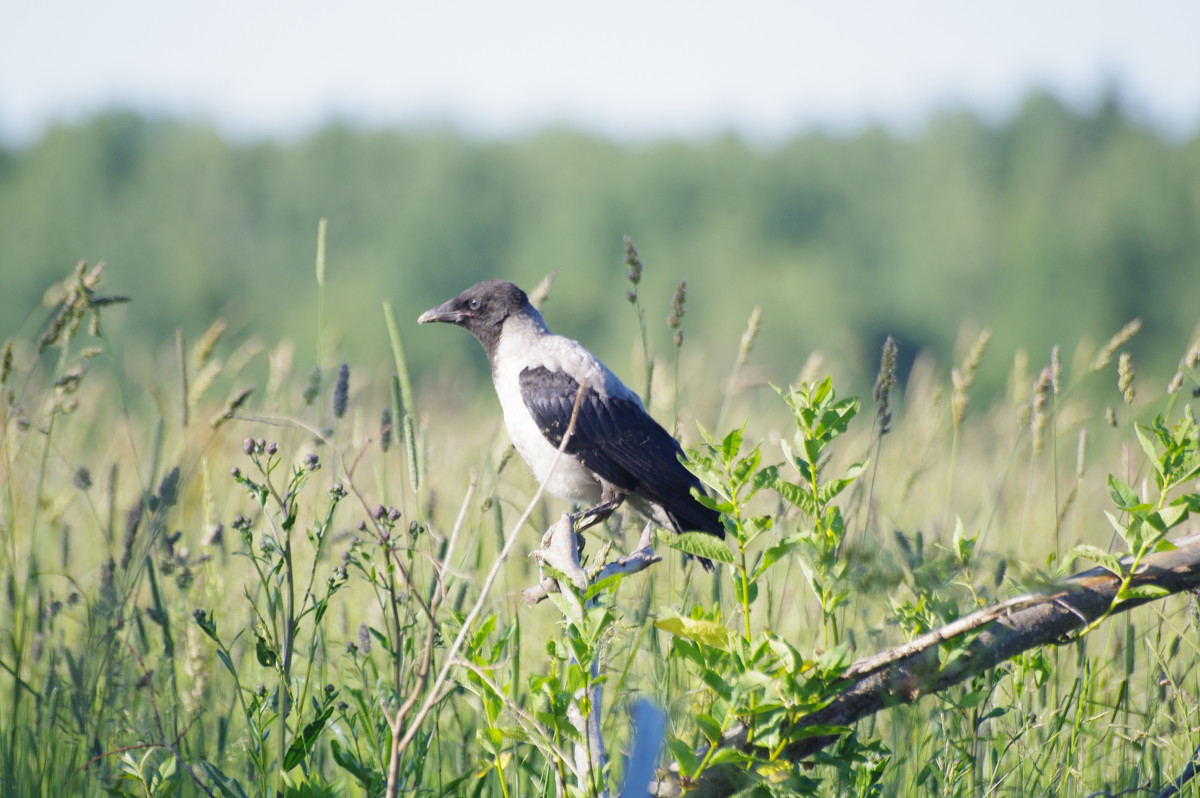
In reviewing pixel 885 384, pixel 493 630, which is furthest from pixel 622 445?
pixel 493 630

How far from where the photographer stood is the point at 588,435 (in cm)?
339

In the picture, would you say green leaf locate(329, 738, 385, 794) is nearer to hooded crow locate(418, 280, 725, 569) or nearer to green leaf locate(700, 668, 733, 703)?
green leaf locate(700, 668, 733, 703)

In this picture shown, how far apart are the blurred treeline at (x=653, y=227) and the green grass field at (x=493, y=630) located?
115 feet

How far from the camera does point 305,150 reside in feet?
185

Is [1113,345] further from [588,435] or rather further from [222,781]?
[222,781]

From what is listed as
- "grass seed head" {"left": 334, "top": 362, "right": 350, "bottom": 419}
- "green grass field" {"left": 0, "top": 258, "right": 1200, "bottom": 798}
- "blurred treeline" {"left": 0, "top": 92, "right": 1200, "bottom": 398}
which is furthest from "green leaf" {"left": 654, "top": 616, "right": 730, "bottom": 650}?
"blurred treeline" {"left": 0, "top": 92, "right": 1200, "bottom": 398}

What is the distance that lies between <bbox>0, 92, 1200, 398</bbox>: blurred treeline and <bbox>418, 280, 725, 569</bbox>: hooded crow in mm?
34871

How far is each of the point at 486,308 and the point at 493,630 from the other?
1.90 m

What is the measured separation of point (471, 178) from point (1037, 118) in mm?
29005

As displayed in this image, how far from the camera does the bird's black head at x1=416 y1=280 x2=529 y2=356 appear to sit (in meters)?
3.91

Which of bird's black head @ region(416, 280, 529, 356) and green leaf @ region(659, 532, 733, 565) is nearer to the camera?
green leaf @ region(659, 532, 733, 565)

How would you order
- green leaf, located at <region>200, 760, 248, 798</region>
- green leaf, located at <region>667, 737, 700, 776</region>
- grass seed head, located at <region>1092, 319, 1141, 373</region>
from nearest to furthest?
green leaf, located at <region>667, 737, 700, 776</region> → green leaf, located at <region>200, 760, 248, 798</region> → grass seed head, located at <region>1092, 319, 1141, 373</region>

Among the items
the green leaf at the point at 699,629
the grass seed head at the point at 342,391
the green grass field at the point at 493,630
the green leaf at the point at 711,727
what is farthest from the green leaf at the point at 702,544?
the grass seed head at the point at 342,391

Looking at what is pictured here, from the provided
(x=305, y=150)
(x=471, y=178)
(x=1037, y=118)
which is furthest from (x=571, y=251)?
(x=1037, y=118)
